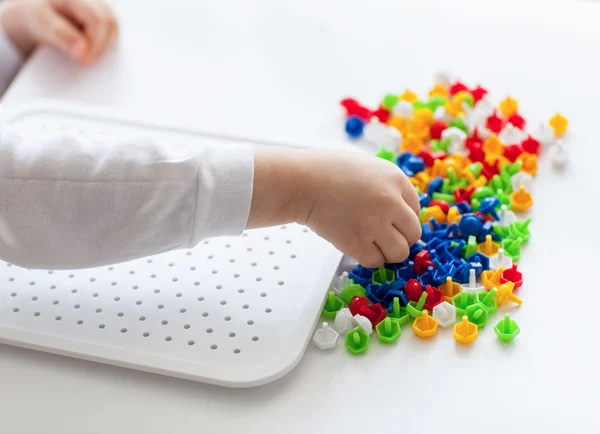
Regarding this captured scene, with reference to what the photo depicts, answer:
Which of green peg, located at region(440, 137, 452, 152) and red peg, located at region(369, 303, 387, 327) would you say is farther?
green peg, located at region(440, 137, 452, 152)

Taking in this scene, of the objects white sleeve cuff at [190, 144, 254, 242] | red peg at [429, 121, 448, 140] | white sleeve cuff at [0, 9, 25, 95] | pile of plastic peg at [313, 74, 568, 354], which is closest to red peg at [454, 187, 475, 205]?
pile of plastic peg at [313, 74, 568, 354]

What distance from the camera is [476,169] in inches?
31.4

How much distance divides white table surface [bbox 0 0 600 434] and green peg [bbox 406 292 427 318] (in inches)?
0.7

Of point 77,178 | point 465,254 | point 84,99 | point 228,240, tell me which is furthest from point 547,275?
point 84,99

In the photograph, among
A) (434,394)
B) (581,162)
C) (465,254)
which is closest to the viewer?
(434,394)

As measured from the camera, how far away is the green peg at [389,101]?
911 mm

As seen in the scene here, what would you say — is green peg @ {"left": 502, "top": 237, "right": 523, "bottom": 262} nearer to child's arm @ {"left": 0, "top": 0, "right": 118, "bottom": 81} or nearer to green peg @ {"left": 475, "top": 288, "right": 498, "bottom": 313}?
green peg @ {"left": 475, "top": 288, "right": 498, "bottom": 313}

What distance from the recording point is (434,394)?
61 centimetres

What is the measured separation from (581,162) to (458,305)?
0.81 ft

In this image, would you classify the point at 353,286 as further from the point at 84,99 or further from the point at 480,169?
the point at 84,99

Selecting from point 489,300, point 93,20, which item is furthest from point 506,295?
point 93,20

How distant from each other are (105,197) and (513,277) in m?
0.34

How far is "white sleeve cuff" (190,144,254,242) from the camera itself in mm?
648

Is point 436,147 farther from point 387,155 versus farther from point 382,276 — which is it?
point 382,276
